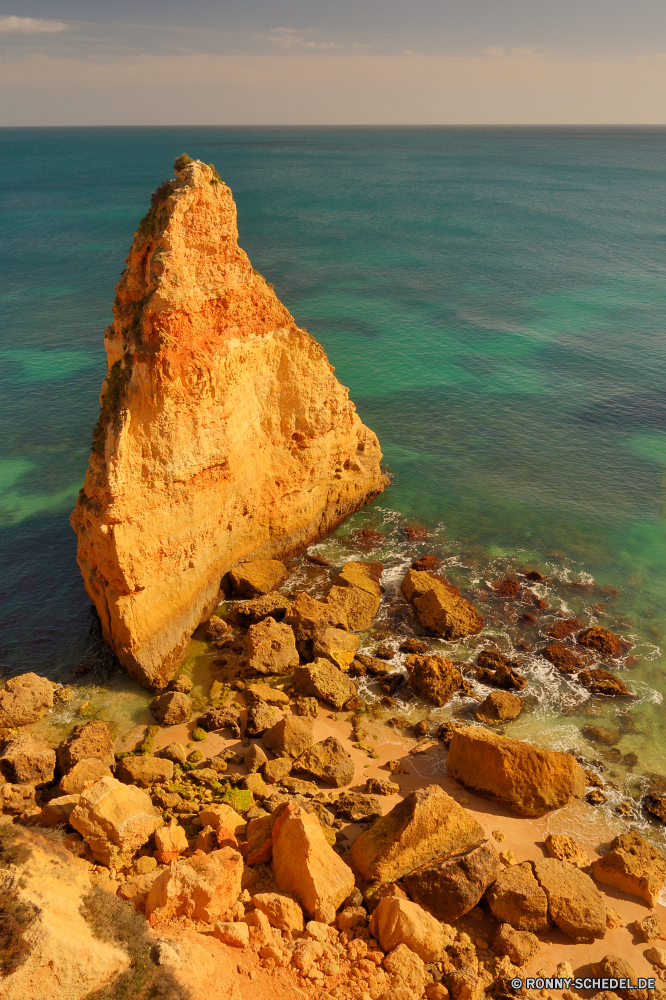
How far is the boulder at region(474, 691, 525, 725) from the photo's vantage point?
20406mm

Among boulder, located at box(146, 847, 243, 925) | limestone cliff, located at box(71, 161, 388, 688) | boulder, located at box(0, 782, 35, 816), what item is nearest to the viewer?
boulder, located at box(146, 847, 243, 925)

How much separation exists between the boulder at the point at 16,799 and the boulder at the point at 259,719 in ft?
20.0

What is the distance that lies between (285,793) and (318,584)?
33.0ft

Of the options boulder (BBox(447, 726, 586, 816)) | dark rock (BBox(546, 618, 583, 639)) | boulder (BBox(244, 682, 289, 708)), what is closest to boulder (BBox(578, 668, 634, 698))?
dark rock (BBox(546, 618, 583, 639))

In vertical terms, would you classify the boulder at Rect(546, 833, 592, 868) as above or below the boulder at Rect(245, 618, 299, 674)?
below

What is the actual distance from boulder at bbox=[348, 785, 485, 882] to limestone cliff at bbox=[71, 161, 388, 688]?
9.30m

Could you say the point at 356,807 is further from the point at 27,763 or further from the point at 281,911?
the point at 27,763

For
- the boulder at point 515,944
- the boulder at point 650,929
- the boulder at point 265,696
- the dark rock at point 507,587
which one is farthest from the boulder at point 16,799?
the dark rock at point 507,587

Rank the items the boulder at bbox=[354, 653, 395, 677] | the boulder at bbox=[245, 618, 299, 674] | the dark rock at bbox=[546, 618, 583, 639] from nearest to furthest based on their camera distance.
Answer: the boulder at bbox=[245, 618, 299, 674], the boulder at bbox=[354, 653, 395, 677], the dark rock at bbox=[546, 618, 583, 639]

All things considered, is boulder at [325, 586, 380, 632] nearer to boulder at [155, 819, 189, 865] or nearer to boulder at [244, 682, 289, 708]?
boulder at [244, 682, 289, 708]

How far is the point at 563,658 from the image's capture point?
75.3 ft

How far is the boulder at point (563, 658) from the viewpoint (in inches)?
891

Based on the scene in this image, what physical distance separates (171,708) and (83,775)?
3.29 metres

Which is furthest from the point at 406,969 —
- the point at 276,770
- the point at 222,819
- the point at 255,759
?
the point at 255,759
